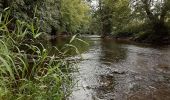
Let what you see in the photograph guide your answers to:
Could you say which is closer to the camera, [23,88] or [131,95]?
[23,88]

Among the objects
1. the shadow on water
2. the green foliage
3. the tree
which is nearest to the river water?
the shadow on water

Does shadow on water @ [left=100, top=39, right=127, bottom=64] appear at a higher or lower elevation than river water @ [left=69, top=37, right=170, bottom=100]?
lower

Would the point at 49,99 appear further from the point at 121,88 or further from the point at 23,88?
the point at 121,88

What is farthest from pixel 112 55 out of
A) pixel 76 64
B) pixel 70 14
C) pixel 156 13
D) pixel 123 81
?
pixel 70 14

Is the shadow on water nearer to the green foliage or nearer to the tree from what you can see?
the tree

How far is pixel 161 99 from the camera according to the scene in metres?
6.45

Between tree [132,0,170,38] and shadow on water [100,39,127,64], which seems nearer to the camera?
shadow on water [100,39,127,64]

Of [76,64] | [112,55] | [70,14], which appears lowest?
[112,55]

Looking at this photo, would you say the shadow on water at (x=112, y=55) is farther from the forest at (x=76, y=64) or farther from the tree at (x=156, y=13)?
the tree at (x=156, y=13)

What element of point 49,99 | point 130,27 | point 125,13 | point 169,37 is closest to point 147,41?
point 169,37

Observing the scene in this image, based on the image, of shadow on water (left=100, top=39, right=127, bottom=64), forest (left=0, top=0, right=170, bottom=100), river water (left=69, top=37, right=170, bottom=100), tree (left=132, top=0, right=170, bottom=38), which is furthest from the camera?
tree (left=132, top=0, right=170, bottom=38)

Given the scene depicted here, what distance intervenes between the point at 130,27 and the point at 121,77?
2482cm

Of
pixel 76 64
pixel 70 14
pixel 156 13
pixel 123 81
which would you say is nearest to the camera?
pixel 76 64

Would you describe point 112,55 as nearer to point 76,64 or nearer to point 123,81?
point 123,81
